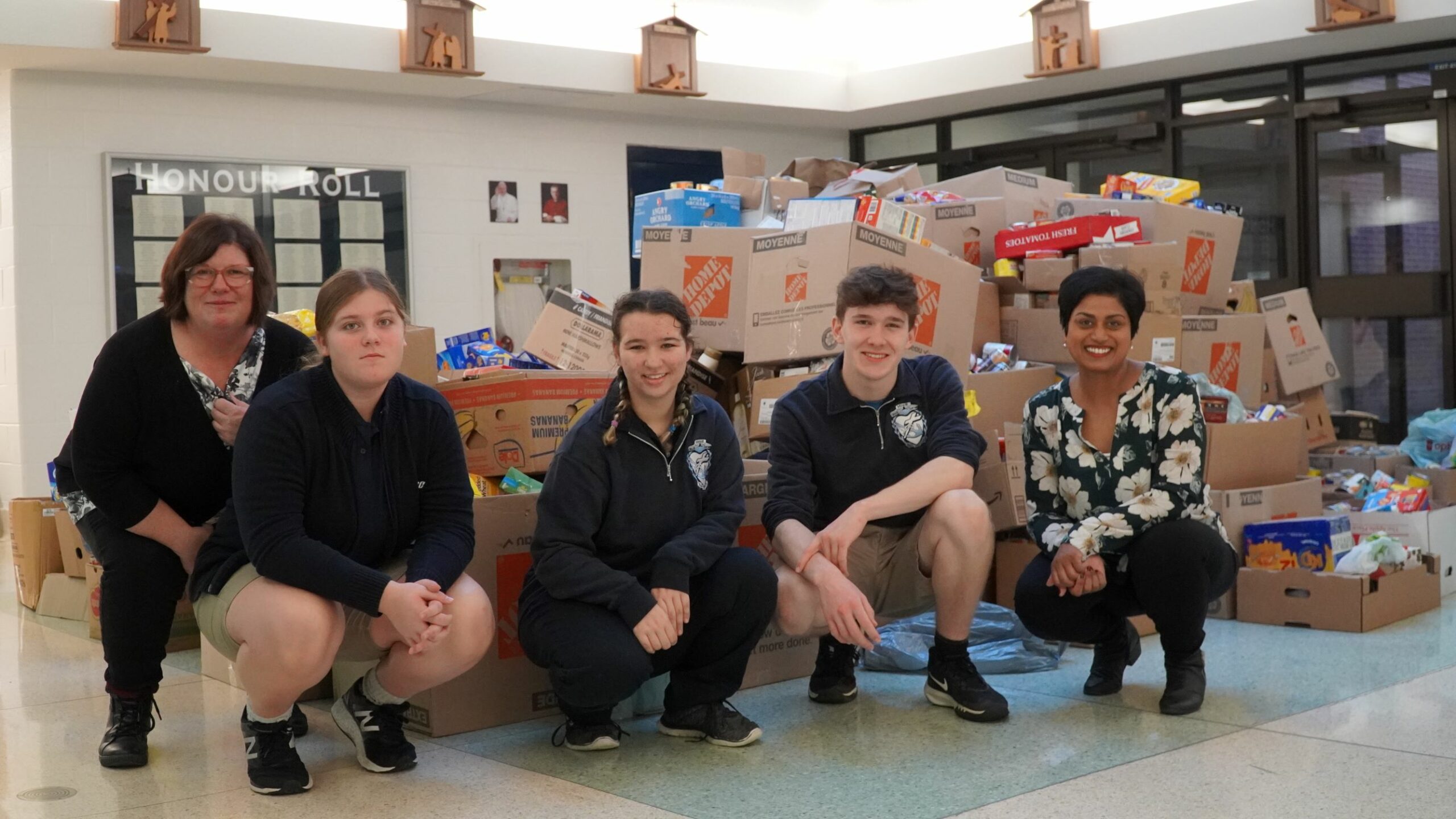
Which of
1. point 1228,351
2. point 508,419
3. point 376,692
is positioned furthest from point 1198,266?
point 376,692

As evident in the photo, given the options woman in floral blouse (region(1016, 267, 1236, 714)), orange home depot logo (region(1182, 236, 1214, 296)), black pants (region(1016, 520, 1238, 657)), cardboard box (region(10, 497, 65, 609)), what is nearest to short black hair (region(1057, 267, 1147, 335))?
woman in floral blouse (region(1016, 267, 1236, 714))

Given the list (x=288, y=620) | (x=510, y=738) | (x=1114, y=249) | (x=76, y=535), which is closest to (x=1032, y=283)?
(x=1114, y=249)

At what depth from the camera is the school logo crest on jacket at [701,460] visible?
8.65ft

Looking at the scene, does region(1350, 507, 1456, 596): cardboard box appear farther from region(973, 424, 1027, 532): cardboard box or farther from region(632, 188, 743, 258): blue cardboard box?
region(632, 188, 743, 258): blue cardboard box

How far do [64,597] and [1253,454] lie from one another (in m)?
3.70

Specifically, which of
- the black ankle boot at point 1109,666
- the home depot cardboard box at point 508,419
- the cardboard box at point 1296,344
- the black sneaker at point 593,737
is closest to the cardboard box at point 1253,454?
the cardboard box at point 1296,344

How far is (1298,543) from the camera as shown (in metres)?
3.74

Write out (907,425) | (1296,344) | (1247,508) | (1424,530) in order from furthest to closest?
(1296,344) → (1424,530) → (1247,508) → (907,425)

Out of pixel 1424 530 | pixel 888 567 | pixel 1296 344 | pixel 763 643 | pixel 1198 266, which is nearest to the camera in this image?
pixel 888 567

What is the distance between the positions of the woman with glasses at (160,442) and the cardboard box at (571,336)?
1252 mm

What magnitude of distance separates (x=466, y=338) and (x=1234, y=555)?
6.77ft

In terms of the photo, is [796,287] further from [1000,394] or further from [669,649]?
[669,649]

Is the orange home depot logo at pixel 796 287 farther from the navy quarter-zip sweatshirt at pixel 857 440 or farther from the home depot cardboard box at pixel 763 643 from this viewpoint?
the navy quarter-zip sweatshirt at pixel 857 440

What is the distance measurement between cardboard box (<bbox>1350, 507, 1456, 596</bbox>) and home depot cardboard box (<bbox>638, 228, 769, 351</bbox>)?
198 cm
